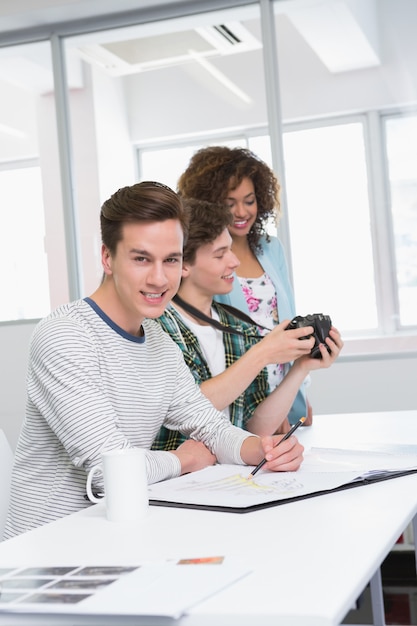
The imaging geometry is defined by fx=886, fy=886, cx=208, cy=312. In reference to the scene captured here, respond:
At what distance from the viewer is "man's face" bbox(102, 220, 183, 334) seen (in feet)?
5.73

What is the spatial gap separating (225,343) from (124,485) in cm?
101

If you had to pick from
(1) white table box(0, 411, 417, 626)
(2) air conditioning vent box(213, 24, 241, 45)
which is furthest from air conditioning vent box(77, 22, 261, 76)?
(1) white table box(0, 411, 417, 626)

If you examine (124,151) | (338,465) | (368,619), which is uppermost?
(124,151)

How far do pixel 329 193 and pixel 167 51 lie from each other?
1.15 meters

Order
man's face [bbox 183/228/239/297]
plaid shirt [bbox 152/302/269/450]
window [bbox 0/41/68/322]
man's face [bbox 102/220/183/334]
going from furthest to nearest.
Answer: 1. window [bbox 0/41/68/322]
2. man's face [bbox 183/228/239/297]
3. plaid shirt [bbox 152/302/269/450]
4. man's face [bbox 102/220/183/334]

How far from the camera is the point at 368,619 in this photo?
8.29ft

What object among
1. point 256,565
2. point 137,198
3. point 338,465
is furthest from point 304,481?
point 137,198

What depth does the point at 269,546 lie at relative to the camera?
1120 millimetres

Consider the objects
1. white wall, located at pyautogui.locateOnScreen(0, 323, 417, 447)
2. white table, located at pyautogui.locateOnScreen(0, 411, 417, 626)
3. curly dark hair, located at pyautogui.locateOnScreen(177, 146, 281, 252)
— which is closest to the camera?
white table, located at pyautogui.locateOnScreen(0, 411, 417, 626)

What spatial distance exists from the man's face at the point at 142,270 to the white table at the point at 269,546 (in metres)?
0.45

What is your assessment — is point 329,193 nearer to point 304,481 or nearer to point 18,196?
point 18,196

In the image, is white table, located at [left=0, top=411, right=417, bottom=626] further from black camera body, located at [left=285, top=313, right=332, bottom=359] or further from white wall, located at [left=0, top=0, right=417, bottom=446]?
white wall, located at [left=0, top=0, right=417, bottom=446]

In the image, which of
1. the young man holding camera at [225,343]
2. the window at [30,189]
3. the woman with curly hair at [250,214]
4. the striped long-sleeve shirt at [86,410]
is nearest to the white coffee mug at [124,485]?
the striped long-sleeve shirt at [86,410]


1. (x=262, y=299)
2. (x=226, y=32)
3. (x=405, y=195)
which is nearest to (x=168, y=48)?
(x=226, y=32)
